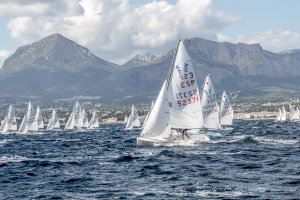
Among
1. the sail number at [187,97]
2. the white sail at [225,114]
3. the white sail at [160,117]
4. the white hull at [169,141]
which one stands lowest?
the white hull at [169,141]

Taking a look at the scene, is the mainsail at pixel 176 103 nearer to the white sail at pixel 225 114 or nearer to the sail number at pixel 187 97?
the sail number at pixel 187 97

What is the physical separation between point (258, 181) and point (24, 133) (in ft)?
488

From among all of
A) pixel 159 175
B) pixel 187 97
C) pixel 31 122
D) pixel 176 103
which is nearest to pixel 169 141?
pixel 176 103

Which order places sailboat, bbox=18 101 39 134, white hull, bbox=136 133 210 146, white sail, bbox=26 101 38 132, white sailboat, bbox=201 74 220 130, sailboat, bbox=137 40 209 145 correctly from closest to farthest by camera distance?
sailboat, bbox=137 40 209 145 → white hull, bbox=136 133 210 146 → white sailboat, bbox=201 74 220 130 → sailboat, bbox=18 101 39 134 → white sail, bbox=26 101 38 132

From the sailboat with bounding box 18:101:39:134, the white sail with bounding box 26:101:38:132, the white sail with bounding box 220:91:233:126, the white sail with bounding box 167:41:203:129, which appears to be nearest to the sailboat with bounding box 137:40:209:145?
the white sail with bounding box 167:41:203:129

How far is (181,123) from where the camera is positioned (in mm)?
87625

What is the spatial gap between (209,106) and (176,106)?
135 ft

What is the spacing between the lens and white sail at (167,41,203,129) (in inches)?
3364

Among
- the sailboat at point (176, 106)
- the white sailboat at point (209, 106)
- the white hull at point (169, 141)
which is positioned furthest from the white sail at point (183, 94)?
the white sailboat at point (209, 106)

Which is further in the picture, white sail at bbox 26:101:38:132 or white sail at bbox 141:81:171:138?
white sail at bbox 26:101:38:132

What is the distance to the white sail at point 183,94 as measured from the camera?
8544 cm

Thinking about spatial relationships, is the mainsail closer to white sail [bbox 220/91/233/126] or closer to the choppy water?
the choppy water

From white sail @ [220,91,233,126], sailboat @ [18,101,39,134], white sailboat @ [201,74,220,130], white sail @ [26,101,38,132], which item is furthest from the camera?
white sail @ [26,101,38,132]

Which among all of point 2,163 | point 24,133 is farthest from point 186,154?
point 24,133
